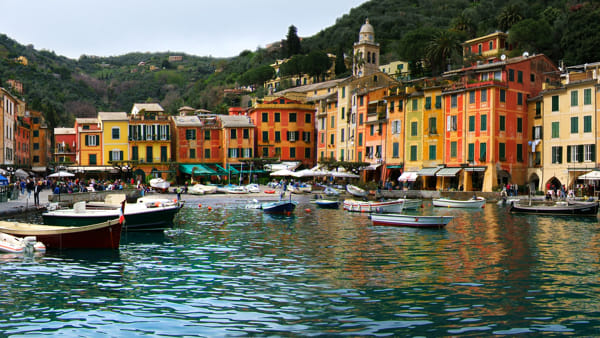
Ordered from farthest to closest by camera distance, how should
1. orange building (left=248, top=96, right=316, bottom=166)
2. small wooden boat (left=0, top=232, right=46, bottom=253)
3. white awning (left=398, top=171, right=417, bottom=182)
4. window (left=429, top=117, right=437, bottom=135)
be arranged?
orange building (left=248, top=96, right=316, bottom=166), window (left=429, top=117, right=437, bottom=135), white awning (left=398, top=171, right=417, bottom=182), small wooden boat (left=0, top=232, right=46, bottom=253)

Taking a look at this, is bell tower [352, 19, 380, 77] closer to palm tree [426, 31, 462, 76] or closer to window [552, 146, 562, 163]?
palm tree [426, 31, 462, 76]

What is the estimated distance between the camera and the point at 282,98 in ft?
279

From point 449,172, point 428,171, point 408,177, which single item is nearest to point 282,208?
point 449,172

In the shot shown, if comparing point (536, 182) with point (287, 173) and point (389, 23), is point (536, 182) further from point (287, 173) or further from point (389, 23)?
point (389, 23)

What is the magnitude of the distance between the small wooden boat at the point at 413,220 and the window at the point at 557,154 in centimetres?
2704

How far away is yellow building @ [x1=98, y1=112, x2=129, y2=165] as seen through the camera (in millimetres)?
77375

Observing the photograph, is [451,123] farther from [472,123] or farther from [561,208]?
[561,208]

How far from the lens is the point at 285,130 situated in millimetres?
84188

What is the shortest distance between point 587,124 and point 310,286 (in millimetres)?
45030

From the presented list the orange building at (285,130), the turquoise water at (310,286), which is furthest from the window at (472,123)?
the orange building at (285,130)

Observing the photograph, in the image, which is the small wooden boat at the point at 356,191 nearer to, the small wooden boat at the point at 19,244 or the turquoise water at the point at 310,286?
the turquoise water at the point at 310,286

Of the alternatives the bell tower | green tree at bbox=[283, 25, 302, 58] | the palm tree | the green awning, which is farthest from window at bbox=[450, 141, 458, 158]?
green tree at bbox=[283, 25, 302, 58]

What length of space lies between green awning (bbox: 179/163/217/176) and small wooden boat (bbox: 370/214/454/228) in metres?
44.4

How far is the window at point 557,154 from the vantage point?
180 feet
